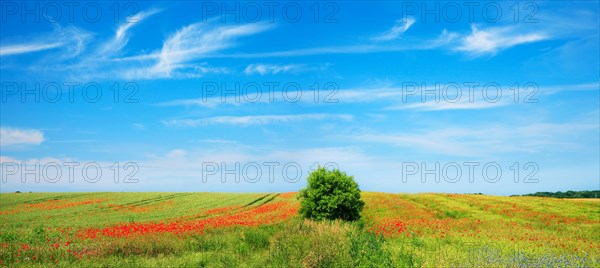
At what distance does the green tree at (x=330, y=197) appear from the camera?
87.4ft

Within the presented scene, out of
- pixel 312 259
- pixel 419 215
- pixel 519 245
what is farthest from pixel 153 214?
pixel 519 245

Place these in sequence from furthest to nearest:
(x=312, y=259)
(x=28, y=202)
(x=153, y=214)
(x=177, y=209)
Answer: (x=28, y=202), (x=177, y=209), (x=153, y=214), (x=312, y=259)

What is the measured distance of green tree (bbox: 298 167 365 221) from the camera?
26641 mm

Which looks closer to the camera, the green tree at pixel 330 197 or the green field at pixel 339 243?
the green field at pixel 339 243

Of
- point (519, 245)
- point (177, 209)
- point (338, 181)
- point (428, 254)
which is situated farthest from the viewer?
point (177, 209)

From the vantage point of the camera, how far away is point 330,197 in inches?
1054

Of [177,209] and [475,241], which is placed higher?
[475,241]

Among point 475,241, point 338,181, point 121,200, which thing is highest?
point 338,181

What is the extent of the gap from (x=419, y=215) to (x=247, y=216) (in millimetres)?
14696

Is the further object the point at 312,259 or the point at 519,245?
the point at 519,245

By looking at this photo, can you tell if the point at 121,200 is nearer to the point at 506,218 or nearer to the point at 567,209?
the point at 506,218

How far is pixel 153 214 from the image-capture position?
39.0 meters

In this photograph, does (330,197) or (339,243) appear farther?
(330,197)

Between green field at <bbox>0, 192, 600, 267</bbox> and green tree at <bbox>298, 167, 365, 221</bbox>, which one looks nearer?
green field at <bbox>0, 192, 600, 267</bbox>
